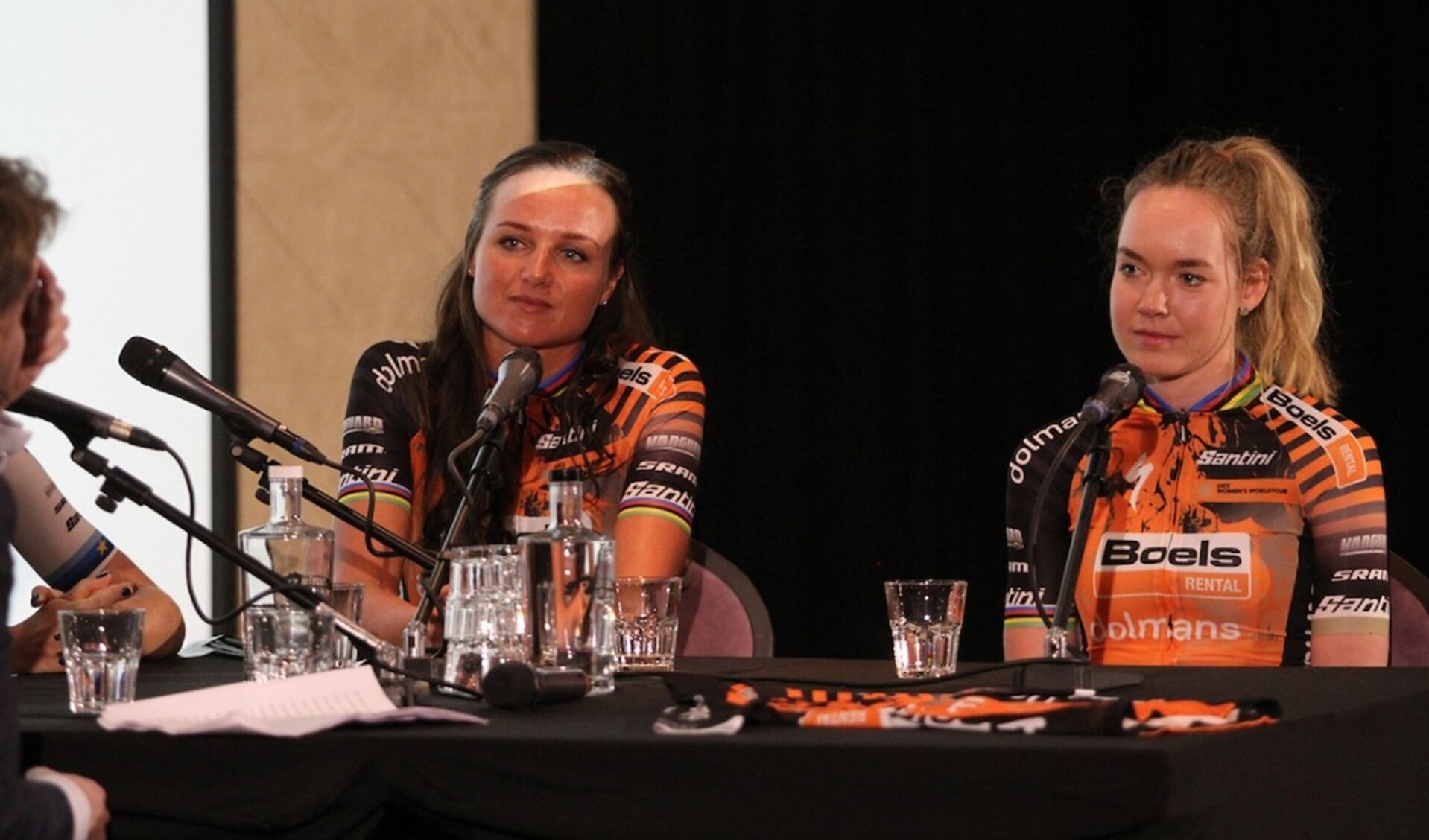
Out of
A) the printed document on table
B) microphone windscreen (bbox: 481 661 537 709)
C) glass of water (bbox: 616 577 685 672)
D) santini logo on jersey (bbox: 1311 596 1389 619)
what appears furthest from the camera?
santini logo on jersey (bbox: 1311 596 1389 619)

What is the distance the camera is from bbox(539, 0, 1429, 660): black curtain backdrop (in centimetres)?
362

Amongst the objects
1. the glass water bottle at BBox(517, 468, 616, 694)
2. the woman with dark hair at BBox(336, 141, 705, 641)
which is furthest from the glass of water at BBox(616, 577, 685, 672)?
the woman with dark hair at BBox(336, 141, 705, 641)

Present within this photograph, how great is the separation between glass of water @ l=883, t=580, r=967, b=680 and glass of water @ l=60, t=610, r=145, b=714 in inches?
31.3

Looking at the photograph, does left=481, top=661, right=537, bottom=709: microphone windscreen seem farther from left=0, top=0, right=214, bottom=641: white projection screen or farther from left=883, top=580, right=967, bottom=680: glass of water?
left=0, top=0, right=214, bottom=641: white projection screen

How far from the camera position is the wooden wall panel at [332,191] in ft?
15.3

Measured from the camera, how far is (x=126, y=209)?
455cm

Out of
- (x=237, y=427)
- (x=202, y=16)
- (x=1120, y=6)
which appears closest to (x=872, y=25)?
(x=1120, y=6)

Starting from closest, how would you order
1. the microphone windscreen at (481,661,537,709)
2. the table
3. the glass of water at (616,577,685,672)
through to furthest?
the table
the microphone windscreen at (481,661,537,709)
the glass of water at (616,577,685,672)

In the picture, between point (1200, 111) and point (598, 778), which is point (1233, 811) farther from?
point (1200, 111)

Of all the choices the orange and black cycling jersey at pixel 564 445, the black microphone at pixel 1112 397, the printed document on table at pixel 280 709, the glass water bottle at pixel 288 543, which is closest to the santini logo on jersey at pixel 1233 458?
the black microphone at pixel 1112 397

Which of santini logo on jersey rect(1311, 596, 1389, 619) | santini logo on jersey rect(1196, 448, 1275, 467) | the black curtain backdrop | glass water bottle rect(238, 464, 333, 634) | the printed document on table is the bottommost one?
the printed document on table

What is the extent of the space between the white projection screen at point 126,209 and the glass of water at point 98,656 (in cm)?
279

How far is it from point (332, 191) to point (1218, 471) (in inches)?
111

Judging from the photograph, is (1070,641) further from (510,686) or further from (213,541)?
(213,541)
